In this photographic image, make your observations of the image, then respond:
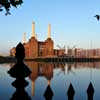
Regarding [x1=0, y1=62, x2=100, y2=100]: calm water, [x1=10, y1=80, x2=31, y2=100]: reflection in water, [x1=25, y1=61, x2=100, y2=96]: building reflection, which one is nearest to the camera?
[x1=10, y1=80, x2=31, y2=100]: reflection in water

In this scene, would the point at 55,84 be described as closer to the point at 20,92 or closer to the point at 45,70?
the point at 20,92

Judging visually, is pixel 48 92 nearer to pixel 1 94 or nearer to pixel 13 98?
pixel 13 98

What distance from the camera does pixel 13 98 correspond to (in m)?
3.70

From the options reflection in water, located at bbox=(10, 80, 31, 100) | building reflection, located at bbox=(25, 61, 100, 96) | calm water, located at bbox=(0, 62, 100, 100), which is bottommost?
building reflection, located at bbox=(25, 61, 100, 96)

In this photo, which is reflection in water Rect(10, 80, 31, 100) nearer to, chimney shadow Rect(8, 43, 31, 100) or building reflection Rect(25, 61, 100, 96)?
chimney shadow Rect(8, 43, 31, 100)

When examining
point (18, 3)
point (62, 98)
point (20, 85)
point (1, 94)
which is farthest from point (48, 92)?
point (1, 94)

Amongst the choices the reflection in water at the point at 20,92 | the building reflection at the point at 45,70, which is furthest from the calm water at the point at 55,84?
the reflection in water at the point at 20,92

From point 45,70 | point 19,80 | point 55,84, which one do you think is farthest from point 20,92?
point 45,70

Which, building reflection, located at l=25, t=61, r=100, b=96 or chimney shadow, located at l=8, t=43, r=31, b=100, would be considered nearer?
chimney shadow, located at l=8, t=43, r=31, b=100

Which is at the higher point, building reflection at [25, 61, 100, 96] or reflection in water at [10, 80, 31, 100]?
reflection in water at [10, 80, 31, 100]

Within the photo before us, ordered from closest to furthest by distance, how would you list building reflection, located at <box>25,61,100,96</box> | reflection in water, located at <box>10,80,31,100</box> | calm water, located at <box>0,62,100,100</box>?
reflection in water, located at <box>10,80,31,100</box>
calm water, located at <box>0,62,100,100</box>
building reflection, located at <box>25,61,100,96</box>

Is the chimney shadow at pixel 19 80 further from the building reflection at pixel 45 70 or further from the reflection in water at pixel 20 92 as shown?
the building reflection at pixel 45 70

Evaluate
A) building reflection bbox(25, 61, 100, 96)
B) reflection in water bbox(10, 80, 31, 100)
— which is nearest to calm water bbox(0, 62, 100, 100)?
building reflection bbox(25, 61, 100, 96)

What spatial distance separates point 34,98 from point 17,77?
86.1ft
